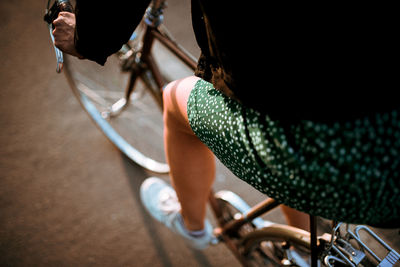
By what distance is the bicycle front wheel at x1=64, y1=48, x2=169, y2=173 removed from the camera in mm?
2066

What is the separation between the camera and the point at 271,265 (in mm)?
1391

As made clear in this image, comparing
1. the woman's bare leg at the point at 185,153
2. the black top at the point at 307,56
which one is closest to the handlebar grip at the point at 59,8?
the woman's bare leg at the point at 185,153

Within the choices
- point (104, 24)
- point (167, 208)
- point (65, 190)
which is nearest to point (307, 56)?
point (104, 24)

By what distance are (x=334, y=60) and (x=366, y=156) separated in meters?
0.21

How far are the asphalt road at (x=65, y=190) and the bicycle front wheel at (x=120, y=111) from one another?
0.13m

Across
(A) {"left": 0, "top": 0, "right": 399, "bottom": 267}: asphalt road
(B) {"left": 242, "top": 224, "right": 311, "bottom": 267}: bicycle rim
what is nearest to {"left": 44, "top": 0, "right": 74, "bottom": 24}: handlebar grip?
(B) {"left": 242, "top": 224, "right": 311, "bottom": 267}: bicycle rim

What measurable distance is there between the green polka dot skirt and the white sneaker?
84 cm

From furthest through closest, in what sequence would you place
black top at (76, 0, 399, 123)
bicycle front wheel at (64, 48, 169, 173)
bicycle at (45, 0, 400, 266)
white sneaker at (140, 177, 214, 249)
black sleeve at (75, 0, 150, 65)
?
bicycle front wheel at (64, 48, 169, 173), white sneaker at (140, 177, 214, 249), bicycle at (45, 0, 400, 266), black sleeve at (75, 0, 150, 65), black top at (76, 0, 399, 123)

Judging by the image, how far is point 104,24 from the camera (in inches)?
29.1

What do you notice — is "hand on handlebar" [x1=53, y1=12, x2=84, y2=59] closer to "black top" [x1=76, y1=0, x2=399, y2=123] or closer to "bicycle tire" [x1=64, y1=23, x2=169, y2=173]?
"black top" [x1=76, y1=0, x2=399, y2=123]

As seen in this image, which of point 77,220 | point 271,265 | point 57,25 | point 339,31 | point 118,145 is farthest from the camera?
point 118,145

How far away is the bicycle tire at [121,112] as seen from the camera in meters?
2.07

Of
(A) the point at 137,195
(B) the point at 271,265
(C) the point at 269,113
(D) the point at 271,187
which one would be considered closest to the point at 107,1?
(C) the point at 269,113

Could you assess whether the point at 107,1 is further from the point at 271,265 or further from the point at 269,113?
the point at 271,265
